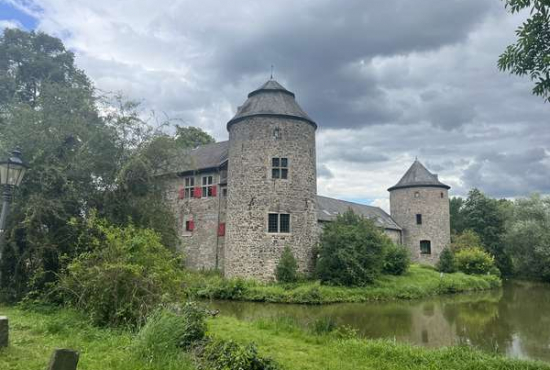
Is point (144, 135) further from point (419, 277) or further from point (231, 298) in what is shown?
point (419, 277)

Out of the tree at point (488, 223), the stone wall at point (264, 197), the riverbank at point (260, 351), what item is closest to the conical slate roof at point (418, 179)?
the tree at point (488, 223)

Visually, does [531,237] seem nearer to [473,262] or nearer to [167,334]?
[473,262]

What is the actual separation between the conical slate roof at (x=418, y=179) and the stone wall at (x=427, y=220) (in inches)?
12.8

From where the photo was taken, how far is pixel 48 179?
9.88 metres

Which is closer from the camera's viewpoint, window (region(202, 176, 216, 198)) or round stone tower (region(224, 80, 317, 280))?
round stone tower (region(224, 80, 317, 280))

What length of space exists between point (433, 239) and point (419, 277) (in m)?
9.84

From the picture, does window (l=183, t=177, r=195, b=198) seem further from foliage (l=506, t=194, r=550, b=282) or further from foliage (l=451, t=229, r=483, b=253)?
foliage (l=506, t=194, r=550, b=282)

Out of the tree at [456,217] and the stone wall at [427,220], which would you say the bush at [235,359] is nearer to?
the stone wall at [427,220]

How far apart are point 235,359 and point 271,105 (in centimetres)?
1645

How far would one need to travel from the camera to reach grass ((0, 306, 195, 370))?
190 inches

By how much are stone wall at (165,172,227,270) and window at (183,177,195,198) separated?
0.26m

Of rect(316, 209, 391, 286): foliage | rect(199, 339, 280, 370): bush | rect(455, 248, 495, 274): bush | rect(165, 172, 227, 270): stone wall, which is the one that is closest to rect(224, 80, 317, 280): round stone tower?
rect(316, 209, 391, 286): foliage

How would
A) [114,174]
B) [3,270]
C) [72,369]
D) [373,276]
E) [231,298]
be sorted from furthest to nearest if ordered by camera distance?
[373,276] → [231,298] → [114,174] → [3,270] → [72,369]

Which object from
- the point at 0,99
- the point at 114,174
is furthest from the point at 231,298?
the point at 0,99
